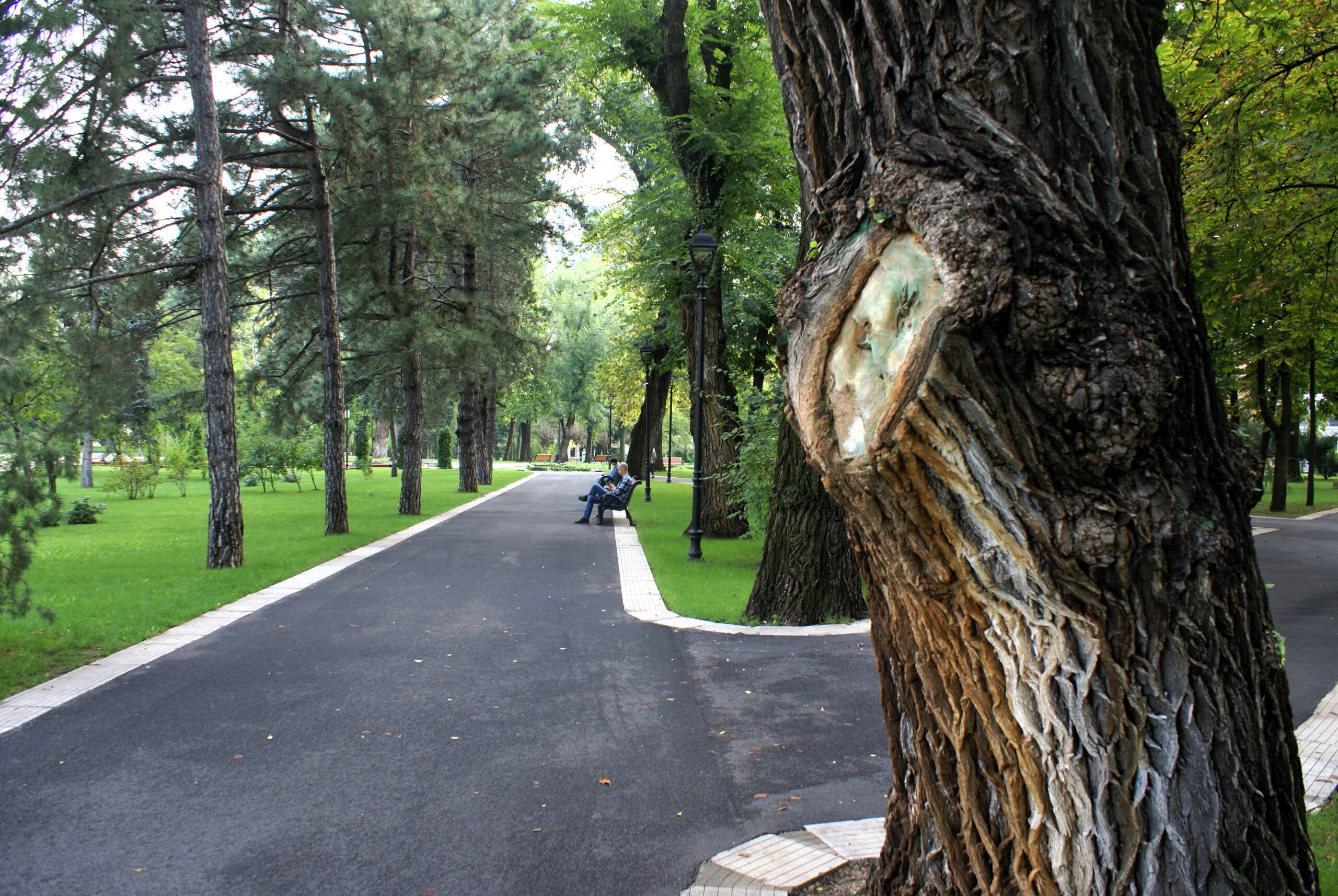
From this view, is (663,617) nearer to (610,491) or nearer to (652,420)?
(610,491)

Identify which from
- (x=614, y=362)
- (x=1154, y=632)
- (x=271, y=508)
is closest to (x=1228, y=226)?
(x=1154, y=632)

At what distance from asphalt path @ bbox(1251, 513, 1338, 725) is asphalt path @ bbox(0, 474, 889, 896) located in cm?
262

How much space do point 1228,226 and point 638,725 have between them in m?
8.72

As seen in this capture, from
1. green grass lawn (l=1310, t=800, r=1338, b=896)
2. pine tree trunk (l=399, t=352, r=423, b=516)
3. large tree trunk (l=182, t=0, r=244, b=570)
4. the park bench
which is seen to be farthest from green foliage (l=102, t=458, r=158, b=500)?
green grass lawn (l=1310, t=800, r=1338, b=896)

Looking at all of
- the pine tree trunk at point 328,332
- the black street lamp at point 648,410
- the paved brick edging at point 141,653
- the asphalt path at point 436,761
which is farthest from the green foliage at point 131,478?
the asphalt path at point 436,761

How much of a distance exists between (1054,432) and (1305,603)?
1087 cm

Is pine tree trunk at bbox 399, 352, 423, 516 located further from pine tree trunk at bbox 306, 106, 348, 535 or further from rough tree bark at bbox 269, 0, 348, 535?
pine tree trunk at bbox 306, 106, 348, 535

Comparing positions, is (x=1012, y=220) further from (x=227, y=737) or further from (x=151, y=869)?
(x=227, y=737)

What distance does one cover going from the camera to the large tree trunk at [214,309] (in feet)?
37.9

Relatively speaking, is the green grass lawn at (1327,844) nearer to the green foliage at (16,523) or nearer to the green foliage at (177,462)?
the green foliage at (16,523)

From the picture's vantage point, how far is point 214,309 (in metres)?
11.7

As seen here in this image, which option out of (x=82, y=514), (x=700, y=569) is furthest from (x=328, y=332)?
(x=700, y=569)

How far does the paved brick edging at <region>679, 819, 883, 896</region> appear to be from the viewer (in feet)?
11.3

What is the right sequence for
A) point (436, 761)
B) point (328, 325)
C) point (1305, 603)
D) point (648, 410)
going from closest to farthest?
1. point (436, 761)
2. point (1305, 603)
3. point (328, 325)
4. point (648, 410)
